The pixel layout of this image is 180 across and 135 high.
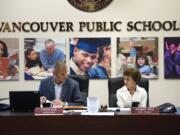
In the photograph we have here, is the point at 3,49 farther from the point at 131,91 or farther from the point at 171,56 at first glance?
the point at 171,56

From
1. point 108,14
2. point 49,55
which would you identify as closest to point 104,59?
point 108,14

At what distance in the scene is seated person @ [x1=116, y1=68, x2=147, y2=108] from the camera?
387 centimetres

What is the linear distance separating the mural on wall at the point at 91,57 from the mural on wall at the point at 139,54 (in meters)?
0.16

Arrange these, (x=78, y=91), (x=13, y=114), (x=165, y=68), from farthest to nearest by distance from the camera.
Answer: (x=165, y=68) → (x=78, y=91) → (x=13, y=114)

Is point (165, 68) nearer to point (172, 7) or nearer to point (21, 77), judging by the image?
point (172, 7)

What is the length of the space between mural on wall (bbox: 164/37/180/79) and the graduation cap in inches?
30.8

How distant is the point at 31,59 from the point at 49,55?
246mm

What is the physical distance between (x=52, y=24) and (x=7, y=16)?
617 mm

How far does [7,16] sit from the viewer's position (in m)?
4.95

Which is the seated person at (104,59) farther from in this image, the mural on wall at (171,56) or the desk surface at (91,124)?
the desk surface at (91,124)

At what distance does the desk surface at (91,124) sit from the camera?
Result: 9.50 ft

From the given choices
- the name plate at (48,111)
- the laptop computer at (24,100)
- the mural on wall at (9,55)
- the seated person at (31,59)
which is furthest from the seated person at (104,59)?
the name plate at (48,111)

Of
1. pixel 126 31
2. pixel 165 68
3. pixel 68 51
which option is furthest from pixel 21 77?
pixel 165 68

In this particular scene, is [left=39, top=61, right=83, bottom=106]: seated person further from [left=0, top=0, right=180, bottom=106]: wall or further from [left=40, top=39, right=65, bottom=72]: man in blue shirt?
[left=0, top=0, right=180, bottom=106]: wall
